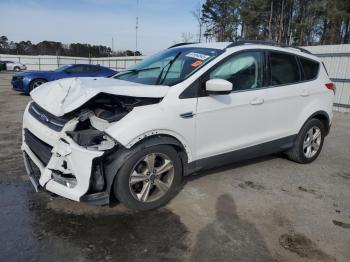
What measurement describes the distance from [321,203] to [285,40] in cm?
3671

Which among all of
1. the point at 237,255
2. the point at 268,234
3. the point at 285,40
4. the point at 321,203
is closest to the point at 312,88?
the point at 321,203

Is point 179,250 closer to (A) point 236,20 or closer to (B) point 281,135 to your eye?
(B) point 281,135

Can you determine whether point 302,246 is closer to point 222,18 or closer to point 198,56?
point 198,56

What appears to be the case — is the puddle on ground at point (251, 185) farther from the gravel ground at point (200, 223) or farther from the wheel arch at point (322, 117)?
the wheel arch at point (322, 117)

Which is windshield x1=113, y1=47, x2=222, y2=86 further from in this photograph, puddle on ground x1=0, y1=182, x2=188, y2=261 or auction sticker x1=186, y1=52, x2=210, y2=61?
puddle on ground x1=0, y1=182, x2=188, y2=261

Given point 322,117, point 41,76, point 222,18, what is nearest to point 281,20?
point 222,18

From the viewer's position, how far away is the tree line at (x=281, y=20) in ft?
103

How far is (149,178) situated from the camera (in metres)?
3.63

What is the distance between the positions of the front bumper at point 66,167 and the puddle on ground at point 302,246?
1763 millimetres

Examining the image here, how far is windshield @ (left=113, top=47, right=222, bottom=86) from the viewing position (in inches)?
159

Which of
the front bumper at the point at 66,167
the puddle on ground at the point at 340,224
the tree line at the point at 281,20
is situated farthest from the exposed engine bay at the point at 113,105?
the tree line at the point at 281,20

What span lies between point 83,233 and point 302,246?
2062 millimetres

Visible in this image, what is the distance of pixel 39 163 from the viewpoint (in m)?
3.65

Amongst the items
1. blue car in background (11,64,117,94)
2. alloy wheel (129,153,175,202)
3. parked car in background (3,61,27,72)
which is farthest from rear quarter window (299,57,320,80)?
parked car in background (3,61,27,72)
